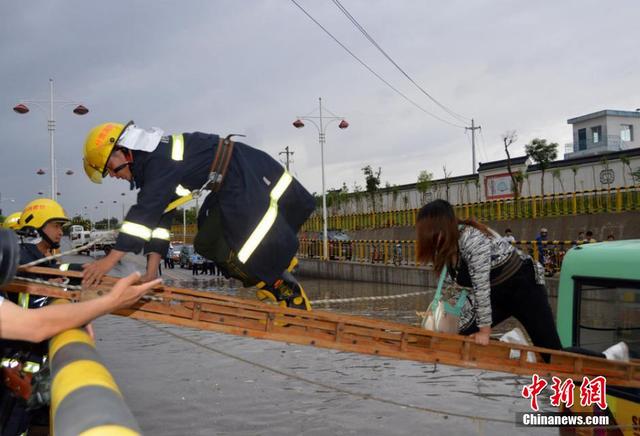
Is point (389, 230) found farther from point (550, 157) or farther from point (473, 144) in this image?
point (473, 144)

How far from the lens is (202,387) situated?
7.48 m

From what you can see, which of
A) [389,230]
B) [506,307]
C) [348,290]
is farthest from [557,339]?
[389,230]

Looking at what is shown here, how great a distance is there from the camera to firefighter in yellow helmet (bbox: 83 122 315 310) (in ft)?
11.1

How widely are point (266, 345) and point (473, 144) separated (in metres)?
40.3

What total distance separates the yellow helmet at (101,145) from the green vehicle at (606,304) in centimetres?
309

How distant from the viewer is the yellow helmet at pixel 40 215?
15.1ft

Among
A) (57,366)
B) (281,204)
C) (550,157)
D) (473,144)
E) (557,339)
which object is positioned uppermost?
(473,144)

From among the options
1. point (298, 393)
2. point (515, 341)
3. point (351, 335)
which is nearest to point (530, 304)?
point (515, 341)

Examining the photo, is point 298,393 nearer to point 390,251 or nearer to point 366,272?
point 366,272

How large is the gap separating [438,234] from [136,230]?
1882 millimetres

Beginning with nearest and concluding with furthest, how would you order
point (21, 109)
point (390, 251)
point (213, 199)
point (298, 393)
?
point (213, 199), point (298, 393), point (21, 109), point (390, 251)

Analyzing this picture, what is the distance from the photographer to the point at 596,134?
44.9 m

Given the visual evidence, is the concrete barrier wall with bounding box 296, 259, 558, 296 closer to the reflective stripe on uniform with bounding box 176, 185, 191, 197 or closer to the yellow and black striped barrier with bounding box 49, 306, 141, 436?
the reflective stripe on uniform with bounding box 176, 185, 191, 197

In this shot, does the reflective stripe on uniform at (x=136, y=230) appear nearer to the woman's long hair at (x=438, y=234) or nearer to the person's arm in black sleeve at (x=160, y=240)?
the person's arm in black sleeve at (x=160, y=240)
